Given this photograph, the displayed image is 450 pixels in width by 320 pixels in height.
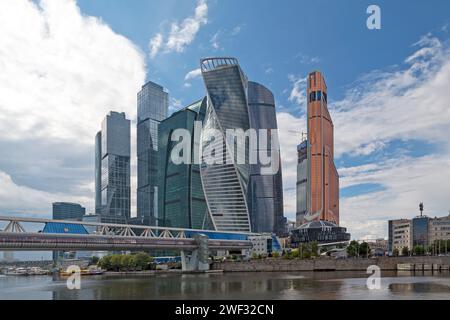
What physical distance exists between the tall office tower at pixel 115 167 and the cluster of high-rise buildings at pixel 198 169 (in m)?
0.39

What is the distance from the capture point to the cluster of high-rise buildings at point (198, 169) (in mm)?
109812

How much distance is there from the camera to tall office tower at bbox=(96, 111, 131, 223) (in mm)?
169375

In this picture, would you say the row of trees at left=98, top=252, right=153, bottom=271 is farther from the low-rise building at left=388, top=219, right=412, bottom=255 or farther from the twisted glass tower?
the low-rise building at left=388, top=219, right=412, bottom=255

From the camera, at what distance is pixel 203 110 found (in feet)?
418

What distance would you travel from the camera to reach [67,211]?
159 m

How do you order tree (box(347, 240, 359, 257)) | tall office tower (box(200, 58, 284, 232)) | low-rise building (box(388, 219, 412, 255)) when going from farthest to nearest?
1. tall office tower (box(200, 58, 284, 232))
2. low-rise building (box(388, 219, 412, 255))
3. tree (box(347, 240, 359, 257))

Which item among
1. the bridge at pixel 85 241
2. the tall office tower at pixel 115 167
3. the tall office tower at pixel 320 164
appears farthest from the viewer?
the tall office tower at pixel 115 167

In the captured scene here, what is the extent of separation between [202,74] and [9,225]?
75.7 meters

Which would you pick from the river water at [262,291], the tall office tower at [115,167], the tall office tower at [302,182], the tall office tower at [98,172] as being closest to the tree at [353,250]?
the river water at [262,291]

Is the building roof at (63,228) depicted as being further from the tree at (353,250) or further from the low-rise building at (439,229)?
the low-rise building at (439,229)

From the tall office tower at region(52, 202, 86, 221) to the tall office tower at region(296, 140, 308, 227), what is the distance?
81.7 m

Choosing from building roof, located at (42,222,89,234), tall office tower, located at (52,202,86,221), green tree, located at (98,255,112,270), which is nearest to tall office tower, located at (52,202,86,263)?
tall office tower, located at (52,202,86,221)
